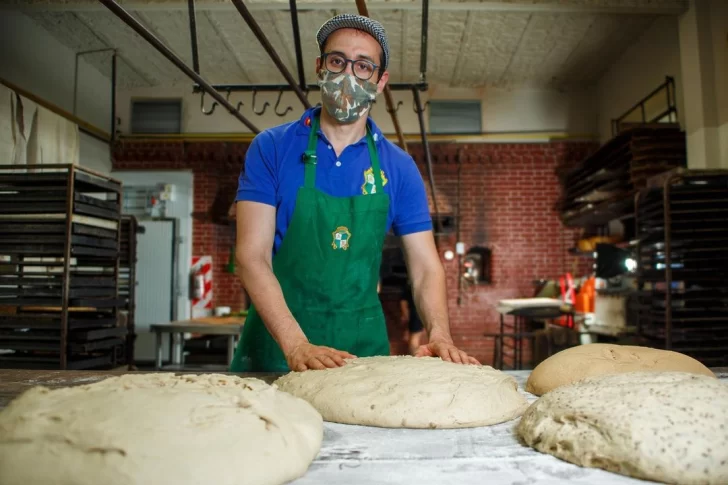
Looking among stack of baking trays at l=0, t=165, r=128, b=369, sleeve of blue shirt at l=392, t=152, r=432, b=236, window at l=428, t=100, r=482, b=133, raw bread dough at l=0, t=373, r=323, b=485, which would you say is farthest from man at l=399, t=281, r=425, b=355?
raw bread dough at l=0, t=373, r=323, b=485

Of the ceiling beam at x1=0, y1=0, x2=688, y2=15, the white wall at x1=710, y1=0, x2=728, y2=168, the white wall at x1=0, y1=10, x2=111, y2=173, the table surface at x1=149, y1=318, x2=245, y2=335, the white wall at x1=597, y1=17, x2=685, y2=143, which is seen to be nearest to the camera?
the white wall at x1=710, y1=0, x2=728, y2=168

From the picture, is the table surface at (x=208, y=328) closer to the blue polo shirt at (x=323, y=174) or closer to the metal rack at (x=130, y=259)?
the metal rack at (x=130, y=259)

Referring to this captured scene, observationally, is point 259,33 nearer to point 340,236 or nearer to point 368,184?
point 368,184

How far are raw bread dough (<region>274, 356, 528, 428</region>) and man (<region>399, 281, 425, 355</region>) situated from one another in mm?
5207

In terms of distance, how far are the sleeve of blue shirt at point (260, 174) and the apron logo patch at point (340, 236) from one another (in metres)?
0.24

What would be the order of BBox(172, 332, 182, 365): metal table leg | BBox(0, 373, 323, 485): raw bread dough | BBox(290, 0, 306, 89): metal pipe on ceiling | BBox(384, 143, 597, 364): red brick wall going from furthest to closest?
BBox(384, 143, 597, 364): red brick wall < BBox(172, 332, 182, 365): metal table leg < BBox(290, 0, 306, 89): metal pipe on ceiling < BBox(0, 373, 323, 485): raw bread dough

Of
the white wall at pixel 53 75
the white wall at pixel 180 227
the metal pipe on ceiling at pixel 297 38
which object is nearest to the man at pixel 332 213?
the metal pipe on ceiling at pixel 297 38

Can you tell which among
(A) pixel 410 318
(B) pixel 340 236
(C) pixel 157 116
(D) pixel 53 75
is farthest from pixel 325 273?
(C) pixel 157 116

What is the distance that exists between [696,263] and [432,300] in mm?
2294

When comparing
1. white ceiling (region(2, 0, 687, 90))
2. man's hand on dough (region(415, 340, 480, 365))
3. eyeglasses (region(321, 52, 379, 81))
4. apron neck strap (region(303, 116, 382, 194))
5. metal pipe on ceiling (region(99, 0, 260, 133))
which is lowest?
man's hand on dough (region(415, 340, 480, 365))

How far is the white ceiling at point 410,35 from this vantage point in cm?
521

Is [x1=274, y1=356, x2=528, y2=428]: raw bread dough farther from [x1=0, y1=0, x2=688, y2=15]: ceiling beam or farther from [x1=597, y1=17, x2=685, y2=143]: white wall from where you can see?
[x1=597, y1=17, x2=685, y2=143]: white wall

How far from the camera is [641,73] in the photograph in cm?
613

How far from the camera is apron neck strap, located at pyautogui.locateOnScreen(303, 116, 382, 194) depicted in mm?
1914
